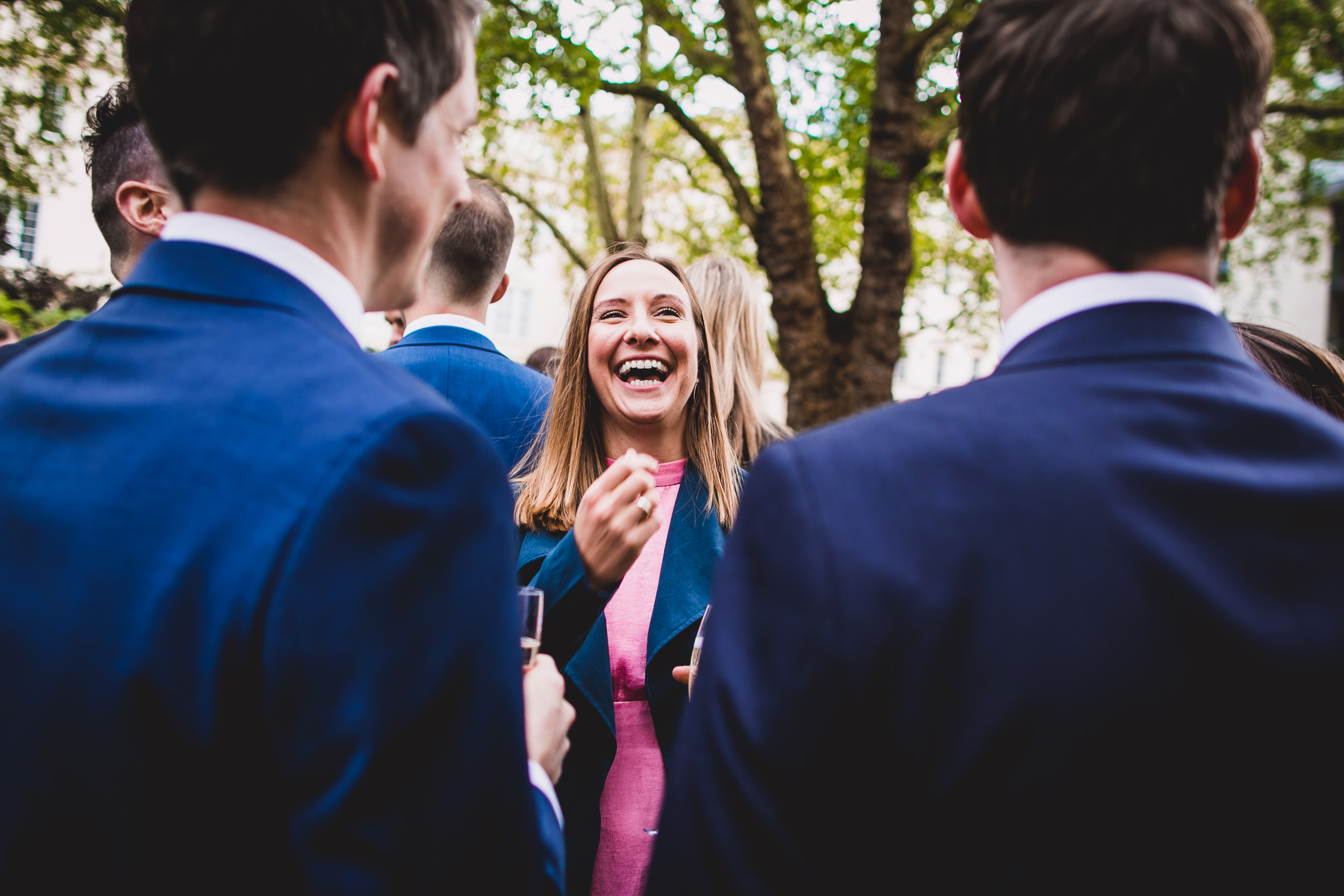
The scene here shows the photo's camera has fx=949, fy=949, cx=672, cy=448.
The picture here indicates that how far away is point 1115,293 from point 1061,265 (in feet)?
0.24

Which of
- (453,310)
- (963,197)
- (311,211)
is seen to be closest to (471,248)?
(453,310)

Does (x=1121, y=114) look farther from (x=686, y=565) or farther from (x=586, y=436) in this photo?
(x=586, y=436)

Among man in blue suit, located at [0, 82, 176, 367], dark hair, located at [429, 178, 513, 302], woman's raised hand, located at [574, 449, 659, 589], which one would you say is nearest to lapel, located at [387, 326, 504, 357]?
dark hair, located at [429, 178, 513, 302]

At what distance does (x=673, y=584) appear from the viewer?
8.85ft

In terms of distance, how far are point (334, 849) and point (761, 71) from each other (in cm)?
882

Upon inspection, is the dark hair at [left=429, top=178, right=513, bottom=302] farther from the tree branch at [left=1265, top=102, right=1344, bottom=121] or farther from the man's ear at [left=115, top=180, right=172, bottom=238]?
the tree branch at [left=1265, top=102, right=1344, bottom=121]

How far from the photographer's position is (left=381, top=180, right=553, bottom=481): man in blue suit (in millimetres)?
3578

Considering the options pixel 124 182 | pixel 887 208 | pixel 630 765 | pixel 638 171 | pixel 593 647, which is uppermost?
pixel 638 171

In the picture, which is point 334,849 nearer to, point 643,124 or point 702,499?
point 702,499

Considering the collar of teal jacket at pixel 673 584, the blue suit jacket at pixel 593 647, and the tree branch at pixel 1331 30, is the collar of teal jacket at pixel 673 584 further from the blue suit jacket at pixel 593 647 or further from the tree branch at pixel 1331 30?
the tree branch at pixel 1331 30

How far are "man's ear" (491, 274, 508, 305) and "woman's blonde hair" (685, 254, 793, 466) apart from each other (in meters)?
0.79

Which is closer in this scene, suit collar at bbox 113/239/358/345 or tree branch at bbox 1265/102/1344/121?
suit collar at bbox 113/239/358/345

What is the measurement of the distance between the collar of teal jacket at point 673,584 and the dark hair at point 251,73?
1486mm

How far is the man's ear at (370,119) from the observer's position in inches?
48.3
